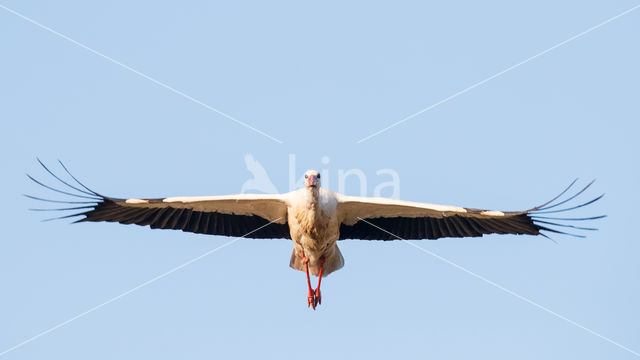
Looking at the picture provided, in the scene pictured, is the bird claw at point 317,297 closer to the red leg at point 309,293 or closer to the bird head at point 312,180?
the red leg at point 309,293

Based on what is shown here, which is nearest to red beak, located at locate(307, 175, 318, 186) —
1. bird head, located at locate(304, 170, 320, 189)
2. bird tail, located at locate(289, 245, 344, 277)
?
bird head, located at locate(304, 170, 320, 189)

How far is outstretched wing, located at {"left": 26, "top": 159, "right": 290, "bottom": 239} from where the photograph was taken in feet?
39.3

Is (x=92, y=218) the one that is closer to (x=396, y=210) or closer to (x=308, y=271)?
(x=308, y=271)

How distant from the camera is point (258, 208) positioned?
12344mm

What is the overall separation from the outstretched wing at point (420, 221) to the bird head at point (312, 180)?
58cm

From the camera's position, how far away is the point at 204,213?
1247 cm

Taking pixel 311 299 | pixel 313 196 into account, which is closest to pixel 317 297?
pixel 311 299

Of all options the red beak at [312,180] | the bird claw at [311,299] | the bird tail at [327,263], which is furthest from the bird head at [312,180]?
the bird claw at [311,299]

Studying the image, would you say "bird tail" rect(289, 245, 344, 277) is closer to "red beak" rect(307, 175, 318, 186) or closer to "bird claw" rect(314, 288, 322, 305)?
"bird claw" rect(314, 288, 322, 305)

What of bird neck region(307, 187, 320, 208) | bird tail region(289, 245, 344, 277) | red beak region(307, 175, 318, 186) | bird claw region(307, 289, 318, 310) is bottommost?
bird claw region(307, 289, 318, 310)

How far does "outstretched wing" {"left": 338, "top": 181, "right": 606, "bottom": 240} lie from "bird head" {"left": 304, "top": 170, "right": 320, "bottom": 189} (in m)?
0.58

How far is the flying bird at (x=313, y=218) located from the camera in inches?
468

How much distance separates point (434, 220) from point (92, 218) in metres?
4.33

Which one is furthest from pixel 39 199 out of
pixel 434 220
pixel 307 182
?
pixel 434 220
